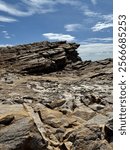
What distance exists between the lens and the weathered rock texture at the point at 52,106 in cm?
1870

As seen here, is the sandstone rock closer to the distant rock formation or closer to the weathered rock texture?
the weathered rock texture

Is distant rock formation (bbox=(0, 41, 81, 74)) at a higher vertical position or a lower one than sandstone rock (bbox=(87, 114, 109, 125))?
higher

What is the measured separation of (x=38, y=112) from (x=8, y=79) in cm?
3295

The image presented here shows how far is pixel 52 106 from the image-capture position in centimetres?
3045

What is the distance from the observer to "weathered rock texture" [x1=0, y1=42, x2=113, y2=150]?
61.4 ft

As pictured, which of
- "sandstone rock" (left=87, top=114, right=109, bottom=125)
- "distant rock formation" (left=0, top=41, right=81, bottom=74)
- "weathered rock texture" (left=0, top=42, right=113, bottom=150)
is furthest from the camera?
"distant rock formation" (left=0, top=41, right=81, bottom=74)

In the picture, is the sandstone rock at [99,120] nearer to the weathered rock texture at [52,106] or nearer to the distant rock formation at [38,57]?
the weathered rock texture at [52,106]

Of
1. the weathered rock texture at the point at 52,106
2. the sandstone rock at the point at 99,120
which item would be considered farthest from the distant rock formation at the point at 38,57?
the sandstone rock at the point at 99,120

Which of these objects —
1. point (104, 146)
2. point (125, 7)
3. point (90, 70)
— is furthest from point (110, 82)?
point (125, 7)

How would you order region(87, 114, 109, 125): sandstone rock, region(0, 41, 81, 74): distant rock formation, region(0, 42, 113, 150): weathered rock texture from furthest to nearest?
region(0, 41, 81, 74): distant rock formation → region(87, 114, 109, 125): sandstone rock → region(0, 42, 113, 150): weathered rock texture

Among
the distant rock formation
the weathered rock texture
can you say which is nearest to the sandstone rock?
the weathered rock texture

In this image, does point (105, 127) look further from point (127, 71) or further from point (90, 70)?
point (90, 70)

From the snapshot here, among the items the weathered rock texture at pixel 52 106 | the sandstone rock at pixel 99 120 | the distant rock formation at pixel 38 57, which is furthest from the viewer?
the distant rock formation at pixel 38 57

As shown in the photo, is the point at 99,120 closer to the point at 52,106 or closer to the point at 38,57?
the point at 52,106
